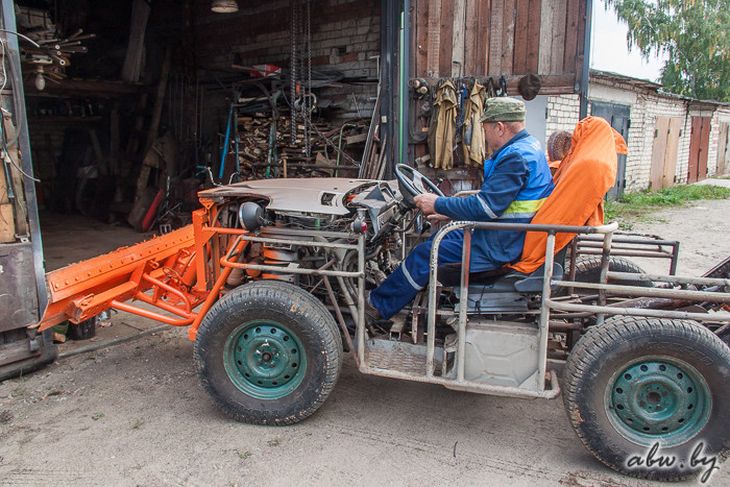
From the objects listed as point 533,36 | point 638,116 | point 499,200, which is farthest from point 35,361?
point 638,116

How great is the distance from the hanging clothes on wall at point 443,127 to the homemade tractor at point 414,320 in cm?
310

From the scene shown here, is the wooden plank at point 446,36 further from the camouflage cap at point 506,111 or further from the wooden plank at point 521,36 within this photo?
the camouflage cap at point 506,111

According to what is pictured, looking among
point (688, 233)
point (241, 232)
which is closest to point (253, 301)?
point (241, 232)

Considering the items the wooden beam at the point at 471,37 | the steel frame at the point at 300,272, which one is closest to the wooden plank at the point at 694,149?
the wooden beam at the point at 471,37

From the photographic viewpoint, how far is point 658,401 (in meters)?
3.31

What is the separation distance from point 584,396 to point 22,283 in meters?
4.12

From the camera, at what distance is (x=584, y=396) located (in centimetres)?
326

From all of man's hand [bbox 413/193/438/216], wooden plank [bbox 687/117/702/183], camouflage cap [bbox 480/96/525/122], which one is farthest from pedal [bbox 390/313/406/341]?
wooden plank [bbox 687/117/702/183]

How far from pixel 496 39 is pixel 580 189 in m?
4.66

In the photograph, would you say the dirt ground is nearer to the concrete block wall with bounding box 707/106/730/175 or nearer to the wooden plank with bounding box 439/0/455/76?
the wooden plank with bounding box 439/0/455/76

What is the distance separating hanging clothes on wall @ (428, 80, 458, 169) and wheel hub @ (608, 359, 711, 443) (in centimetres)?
464

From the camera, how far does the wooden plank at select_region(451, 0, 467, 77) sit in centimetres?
743

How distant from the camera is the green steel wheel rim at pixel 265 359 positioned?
380 cm

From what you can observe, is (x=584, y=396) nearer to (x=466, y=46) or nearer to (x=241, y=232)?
(x=241, y=232)
